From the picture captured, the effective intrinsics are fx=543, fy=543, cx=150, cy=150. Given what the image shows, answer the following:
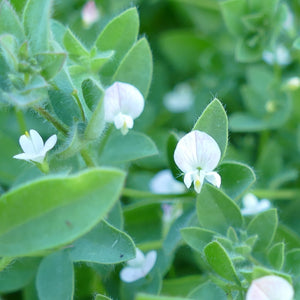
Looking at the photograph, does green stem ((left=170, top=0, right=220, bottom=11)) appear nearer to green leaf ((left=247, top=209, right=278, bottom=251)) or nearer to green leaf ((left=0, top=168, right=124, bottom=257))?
green leaf ((left=247, top=209, right=278, bottom=251))

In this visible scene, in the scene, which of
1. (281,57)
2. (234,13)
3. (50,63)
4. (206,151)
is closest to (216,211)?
(206,151)

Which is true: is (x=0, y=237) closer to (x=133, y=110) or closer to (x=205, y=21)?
(x=133, y=110)

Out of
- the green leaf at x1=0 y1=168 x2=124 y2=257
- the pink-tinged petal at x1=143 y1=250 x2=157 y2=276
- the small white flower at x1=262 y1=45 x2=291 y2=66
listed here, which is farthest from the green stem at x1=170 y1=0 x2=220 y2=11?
the green leaf at x1=0 y1=168 x2=124 y2=257

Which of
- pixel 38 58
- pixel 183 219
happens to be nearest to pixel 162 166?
pixel 183 219

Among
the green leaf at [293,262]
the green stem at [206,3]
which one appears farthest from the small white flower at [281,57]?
the green leaf at [293,262]

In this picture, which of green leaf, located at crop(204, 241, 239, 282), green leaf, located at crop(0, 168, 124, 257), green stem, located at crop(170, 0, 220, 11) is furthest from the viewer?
green stem, located at crop(170, 0, 220, 11)

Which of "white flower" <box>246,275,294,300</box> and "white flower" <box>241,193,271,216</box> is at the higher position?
"white flower" <box>246,275,294,300</box>
